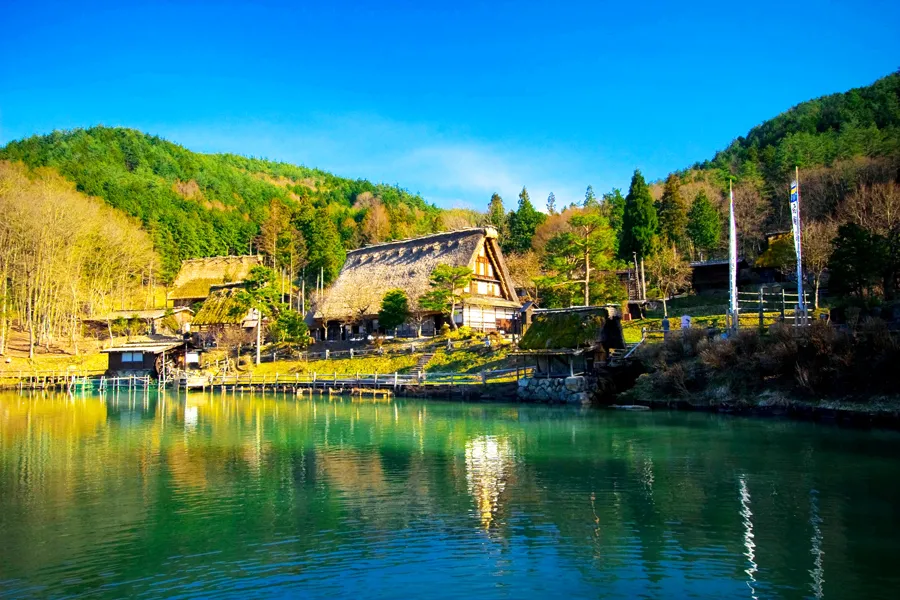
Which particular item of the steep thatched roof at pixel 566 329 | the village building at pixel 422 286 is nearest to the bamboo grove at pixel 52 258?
the village building at pixel 422 286

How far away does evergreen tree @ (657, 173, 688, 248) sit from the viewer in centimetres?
5612

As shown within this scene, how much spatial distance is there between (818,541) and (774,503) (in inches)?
82.4

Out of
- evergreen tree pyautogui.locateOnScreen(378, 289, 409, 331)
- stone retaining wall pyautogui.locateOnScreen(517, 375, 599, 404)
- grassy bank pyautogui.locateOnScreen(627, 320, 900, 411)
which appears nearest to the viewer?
grassy bank pyautogui.locateOnScreen(627, 320, 900, 411)

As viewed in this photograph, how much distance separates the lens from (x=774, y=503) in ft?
36.6

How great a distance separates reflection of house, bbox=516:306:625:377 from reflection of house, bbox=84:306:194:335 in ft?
118

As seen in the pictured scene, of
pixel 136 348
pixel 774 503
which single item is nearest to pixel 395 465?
pixel 774 503

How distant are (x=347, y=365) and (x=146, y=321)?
25.9m

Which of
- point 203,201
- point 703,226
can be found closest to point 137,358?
point 703,226

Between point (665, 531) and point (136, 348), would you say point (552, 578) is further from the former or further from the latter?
point (136, 348)

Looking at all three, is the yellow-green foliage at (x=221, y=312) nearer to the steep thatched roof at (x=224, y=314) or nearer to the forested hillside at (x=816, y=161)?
the steep thatched roof at (x=224, y=314)

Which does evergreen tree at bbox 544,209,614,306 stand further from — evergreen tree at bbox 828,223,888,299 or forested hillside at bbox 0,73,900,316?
evergreen tree at bbox 828,223,888,299

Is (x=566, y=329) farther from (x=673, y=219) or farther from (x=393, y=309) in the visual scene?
(x=673, y=219)

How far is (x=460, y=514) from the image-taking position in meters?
10.9

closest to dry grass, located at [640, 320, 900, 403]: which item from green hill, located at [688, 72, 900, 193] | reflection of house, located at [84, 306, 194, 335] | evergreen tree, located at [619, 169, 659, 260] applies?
evergreen tree, located at [619, 169, 659, 260]
